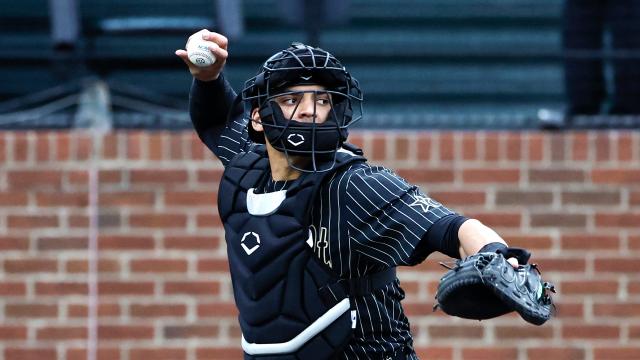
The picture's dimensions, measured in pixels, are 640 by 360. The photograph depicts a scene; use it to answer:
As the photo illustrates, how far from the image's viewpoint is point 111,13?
295 inches

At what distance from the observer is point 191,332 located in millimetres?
6820

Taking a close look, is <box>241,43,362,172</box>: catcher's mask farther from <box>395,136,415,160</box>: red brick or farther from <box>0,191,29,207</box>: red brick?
<box>0,191,29,207</box>: red brick

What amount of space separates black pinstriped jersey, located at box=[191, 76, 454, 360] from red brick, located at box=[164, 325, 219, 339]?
2.27m

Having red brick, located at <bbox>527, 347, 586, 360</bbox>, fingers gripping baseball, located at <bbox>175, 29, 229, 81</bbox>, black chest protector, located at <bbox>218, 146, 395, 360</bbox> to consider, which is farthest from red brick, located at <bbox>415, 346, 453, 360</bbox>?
fingers gripping baseball, located at <bbox>175, 29, 229, 81</bbox>

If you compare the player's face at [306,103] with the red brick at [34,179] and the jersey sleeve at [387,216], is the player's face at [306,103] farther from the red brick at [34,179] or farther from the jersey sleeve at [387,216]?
the red brick at [34,179]

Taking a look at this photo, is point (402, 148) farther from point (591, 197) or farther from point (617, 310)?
point (617, 310)

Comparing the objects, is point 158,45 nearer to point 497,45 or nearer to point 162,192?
point 162,192

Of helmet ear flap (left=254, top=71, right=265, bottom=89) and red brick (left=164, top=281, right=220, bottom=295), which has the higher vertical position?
Answer: helmet ear flap (left=254, top=71, right=265, bottom=89)

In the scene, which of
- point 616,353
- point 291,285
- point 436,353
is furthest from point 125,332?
point 291,285

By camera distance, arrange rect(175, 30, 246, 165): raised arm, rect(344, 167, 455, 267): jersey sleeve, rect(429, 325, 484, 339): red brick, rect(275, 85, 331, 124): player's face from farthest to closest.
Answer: rect(429, 325, 484, 339): red brick, rect(175, 30, 246, 165): raised arm, rect(275, 85, 331, 124): player's face, rect(344, 167, 455, 267): jersey sleeve

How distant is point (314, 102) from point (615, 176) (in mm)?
2790

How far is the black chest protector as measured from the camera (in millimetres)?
4406

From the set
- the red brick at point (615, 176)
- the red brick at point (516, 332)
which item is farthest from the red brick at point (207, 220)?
the red brick at point (615, 176)

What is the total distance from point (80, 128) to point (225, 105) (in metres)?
2.06
